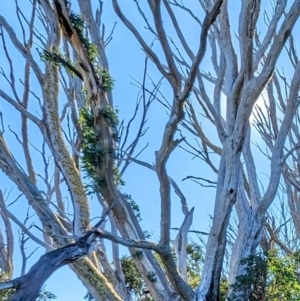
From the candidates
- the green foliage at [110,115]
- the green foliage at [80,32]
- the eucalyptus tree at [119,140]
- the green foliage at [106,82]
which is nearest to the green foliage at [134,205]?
the eucalyptus tree at [119,140]

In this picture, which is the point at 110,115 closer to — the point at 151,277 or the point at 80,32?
the point at 80,32

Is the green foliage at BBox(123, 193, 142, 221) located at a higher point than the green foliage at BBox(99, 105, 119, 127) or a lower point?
lower

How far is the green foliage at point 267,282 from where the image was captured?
269cm

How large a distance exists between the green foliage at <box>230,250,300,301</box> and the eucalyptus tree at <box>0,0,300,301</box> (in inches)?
2.3

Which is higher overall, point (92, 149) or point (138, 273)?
point (138, 273)

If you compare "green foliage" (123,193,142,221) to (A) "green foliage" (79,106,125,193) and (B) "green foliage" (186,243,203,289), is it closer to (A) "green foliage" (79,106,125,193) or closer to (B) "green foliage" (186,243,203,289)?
(A) "green foliage" (79,106,125,193)

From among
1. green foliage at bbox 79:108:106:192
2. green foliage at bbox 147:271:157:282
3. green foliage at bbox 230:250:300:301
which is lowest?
green foliage at bbox 147:271:157:282

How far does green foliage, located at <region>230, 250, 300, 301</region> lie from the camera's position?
2.69 meters

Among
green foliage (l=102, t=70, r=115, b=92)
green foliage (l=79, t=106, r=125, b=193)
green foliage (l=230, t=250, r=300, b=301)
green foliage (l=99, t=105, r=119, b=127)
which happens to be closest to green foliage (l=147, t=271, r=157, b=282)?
green foliage (l=230, t=250, r=300, b=301)

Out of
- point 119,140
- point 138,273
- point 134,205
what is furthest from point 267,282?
point 138,273

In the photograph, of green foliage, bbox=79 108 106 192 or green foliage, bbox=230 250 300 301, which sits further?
green foliage, bbox=230 250 300 301

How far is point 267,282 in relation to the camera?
2.77 metres

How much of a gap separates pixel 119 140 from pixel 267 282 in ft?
4.56

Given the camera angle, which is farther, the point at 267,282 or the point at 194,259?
the point at 194,259
